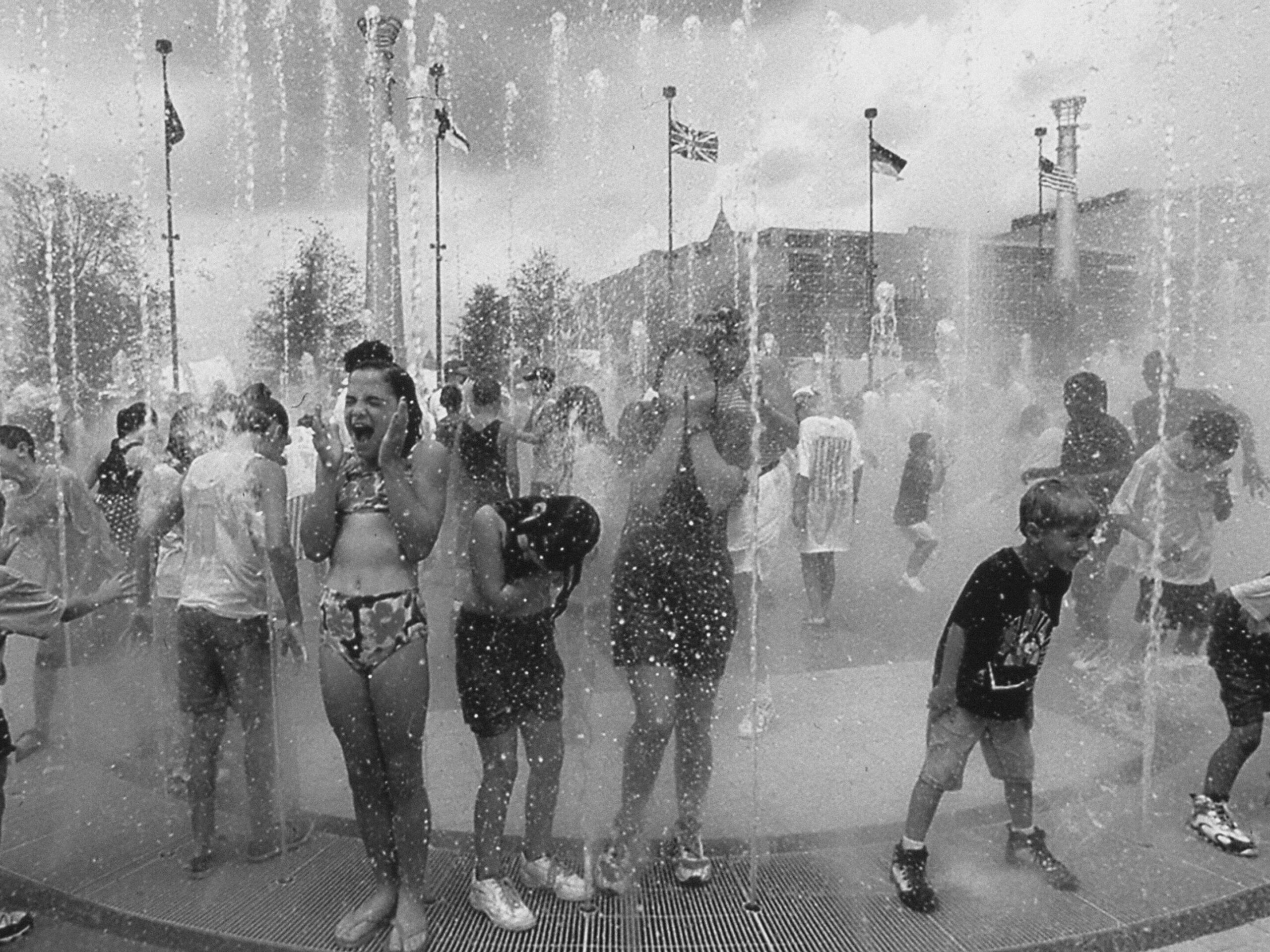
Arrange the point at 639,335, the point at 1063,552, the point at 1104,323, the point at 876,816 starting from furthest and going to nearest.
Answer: the point at 1104,323
the point at 639,335
the point at 876,816
the point at 1063,552

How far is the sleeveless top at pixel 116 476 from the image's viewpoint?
19.2ft

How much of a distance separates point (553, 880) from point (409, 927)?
1.64ft

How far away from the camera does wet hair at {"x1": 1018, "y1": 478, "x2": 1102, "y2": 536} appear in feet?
10.2

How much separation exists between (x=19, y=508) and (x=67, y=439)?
Result: 165cm

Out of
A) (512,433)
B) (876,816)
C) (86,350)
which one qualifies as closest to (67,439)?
(512,433)

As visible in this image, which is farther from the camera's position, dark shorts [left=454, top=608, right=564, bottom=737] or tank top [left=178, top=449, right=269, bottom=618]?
tank top [left=178, top=449, right=269, bottom=618]

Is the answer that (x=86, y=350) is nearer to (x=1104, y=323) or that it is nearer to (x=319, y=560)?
(x=319, y=560)

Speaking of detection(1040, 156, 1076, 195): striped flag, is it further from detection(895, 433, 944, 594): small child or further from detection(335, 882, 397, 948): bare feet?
detection(335, 882, 397, 948): bare feet

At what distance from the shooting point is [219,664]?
3508 millimetres

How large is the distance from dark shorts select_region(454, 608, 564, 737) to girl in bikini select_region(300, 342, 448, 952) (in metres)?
0.20

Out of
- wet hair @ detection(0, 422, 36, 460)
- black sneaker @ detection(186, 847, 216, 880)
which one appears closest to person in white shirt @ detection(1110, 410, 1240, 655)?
black sneaker @ detection(186, 847, 216, 880)

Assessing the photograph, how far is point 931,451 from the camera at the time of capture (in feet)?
25.8

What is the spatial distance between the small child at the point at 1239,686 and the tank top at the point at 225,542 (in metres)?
3.46

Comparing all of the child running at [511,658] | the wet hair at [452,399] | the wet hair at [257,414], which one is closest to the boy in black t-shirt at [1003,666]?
the child running at [511,658]
